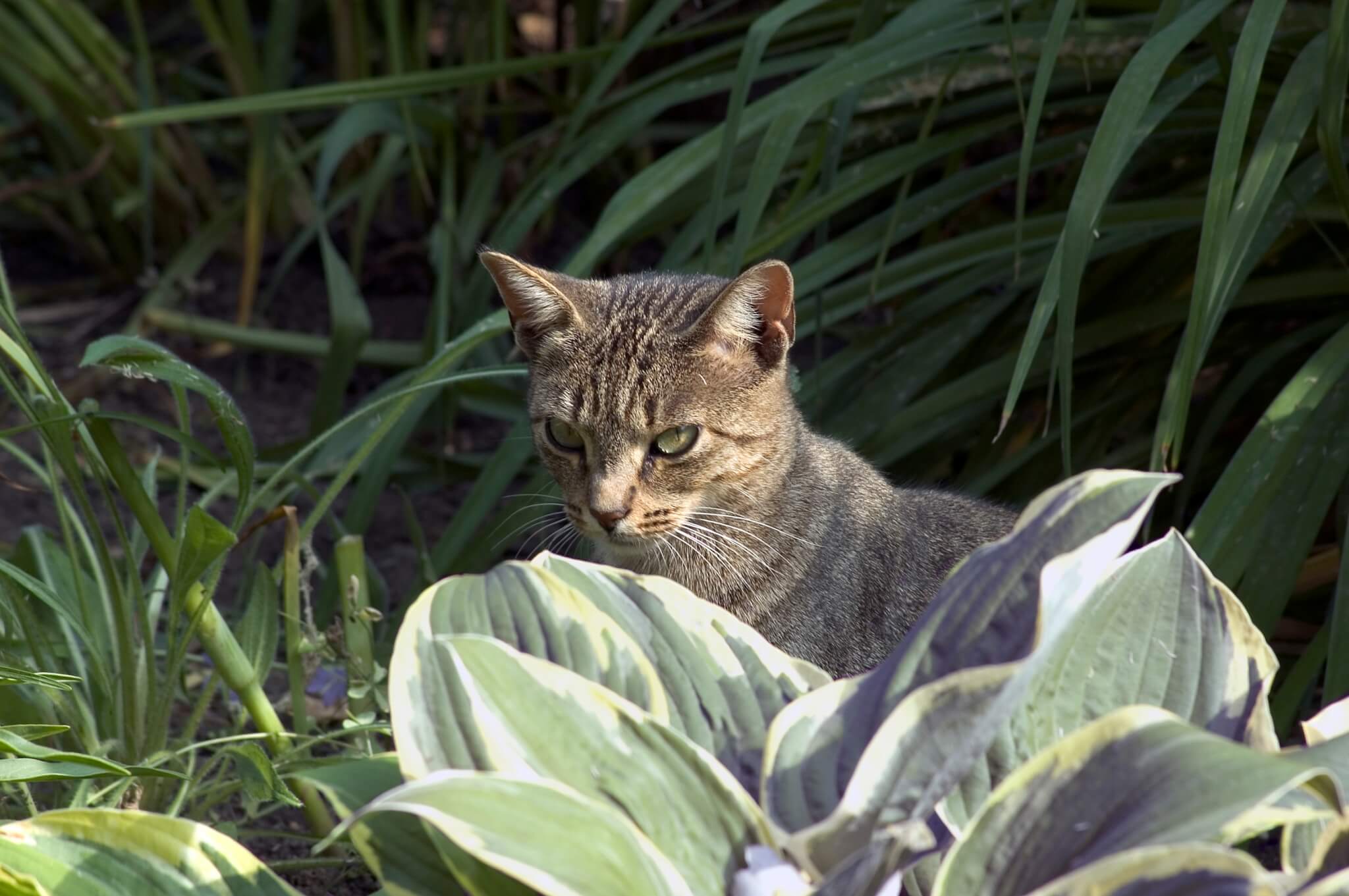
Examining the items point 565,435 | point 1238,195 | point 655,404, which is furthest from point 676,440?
point 1238,195

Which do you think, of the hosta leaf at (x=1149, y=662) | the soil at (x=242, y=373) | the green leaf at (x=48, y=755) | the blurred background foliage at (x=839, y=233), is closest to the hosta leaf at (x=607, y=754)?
the hosta leaf at (x=1149, y=662)

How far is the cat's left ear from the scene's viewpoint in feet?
6.13

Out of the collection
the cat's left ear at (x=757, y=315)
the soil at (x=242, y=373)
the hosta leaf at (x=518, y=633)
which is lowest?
the soil at (x=242, y=373)

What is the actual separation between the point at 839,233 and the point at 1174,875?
2.26 metres

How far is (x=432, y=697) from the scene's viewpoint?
1.20 m

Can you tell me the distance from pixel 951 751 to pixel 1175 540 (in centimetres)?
37

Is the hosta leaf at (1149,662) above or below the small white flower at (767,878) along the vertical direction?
above

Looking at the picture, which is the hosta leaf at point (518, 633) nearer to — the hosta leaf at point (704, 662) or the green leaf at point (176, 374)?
the hosta leaf at point (704, 662)

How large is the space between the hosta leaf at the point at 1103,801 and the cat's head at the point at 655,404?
0.93 m

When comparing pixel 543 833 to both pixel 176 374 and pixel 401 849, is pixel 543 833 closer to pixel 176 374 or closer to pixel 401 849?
pixel 401 849

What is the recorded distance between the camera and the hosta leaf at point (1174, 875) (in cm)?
101

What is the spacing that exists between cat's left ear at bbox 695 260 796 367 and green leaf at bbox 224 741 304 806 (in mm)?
843

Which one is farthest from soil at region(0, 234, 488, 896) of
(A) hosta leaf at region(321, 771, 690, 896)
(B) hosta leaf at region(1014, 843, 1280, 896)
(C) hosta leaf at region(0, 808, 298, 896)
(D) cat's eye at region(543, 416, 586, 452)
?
(B) hosta leaf at region(1014, 843, 1280, 896)

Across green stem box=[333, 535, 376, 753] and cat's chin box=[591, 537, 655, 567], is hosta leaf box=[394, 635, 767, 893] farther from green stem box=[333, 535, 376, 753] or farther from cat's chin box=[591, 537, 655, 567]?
cat's chin box=[591, 537, 655, 567]
